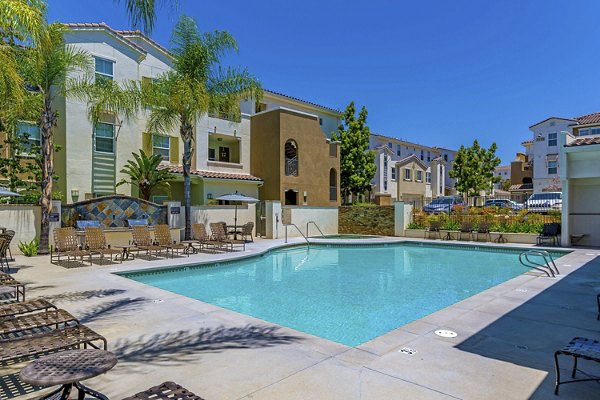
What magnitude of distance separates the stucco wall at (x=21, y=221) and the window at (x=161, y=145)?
30.4 ft

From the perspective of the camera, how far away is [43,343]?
13.5 feet

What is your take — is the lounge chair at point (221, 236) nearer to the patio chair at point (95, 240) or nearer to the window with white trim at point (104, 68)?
the patio chair at point (95, 240)

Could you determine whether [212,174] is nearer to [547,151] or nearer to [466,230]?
[466,230]

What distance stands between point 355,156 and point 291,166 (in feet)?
30.2

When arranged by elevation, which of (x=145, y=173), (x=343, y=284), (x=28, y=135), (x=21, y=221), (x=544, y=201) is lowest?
(x=343, y=284)

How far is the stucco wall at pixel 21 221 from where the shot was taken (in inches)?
563

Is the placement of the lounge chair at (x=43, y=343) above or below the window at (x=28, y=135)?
below

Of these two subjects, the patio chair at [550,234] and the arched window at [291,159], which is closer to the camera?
the patio chair at [550,234]

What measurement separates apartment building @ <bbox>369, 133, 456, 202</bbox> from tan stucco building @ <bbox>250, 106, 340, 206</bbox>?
1436 cm

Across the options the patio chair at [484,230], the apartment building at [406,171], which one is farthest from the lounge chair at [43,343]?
the apartment building at [406,171]

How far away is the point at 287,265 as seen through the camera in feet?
50.2

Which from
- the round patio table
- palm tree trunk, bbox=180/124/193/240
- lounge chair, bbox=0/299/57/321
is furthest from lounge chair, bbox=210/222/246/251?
the round patio table

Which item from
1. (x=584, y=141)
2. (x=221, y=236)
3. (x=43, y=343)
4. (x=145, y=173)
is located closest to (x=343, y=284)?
(x=221, y=236)

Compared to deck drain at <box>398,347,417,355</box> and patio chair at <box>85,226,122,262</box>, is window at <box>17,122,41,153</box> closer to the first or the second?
patio chair at <box>85,226,122,262</box>
